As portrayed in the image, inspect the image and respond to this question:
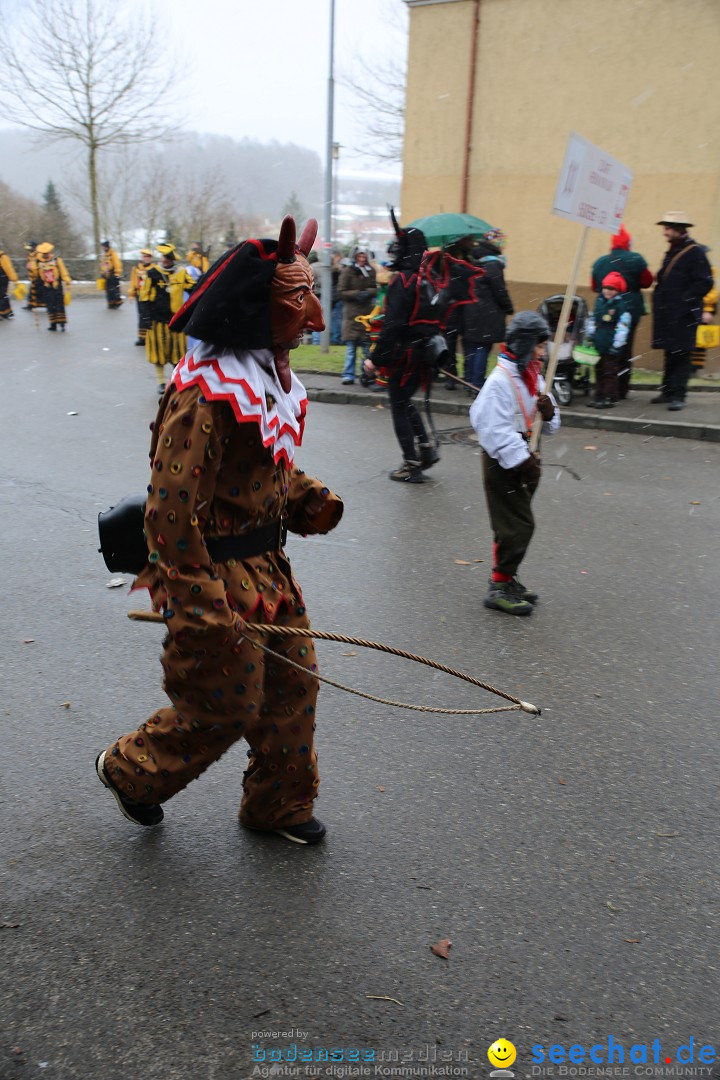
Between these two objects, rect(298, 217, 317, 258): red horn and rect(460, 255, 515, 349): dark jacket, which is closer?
rect(298, 217, 317, 258): red horn

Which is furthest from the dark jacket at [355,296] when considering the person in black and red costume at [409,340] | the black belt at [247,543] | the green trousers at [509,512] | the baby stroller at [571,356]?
the black belt at [247,543]

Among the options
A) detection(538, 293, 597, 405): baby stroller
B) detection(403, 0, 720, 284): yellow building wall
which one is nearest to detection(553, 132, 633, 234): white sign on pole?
detection(538, 293, 597, 405): baby stroller

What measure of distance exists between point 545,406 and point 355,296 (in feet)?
25.4

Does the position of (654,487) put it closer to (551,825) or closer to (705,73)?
(551,825)

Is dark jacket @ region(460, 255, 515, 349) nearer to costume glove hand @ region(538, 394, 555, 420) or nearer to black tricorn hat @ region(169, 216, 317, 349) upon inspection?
costume glove hand @ region(538, 394, 555, 420)

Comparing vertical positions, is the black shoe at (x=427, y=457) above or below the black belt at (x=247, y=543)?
below

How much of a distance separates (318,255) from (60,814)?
43.9 feet

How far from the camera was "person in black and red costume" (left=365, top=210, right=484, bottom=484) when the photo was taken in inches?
305

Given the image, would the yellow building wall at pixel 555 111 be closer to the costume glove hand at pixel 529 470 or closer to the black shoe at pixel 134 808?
the costume glove hand at pixel 529 470

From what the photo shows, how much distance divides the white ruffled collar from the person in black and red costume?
16.9ft

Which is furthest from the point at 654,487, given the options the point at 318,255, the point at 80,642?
the point at 318,255

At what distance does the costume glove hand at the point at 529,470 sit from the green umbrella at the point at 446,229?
799 centimetres

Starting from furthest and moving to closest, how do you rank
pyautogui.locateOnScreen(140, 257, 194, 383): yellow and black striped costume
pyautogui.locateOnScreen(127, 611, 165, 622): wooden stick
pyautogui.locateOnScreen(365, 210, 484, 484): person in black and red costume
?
pyautogui.locateOnScreen(140, 257, 194, 383): yellow and black striped costume
pyautogui.locateOnScreen(365, 210, 484, 484): person in black and red costume
pyautogui.locateOnScreen(127, 611, 165, 622): wooden stick

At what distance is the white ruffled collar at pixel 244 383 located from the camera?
2.53 m
